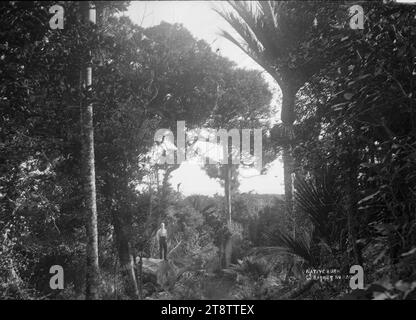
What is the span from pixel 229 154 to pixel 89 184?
2826 millimetres

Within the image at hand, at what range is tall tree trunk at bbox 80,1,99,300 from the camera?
162 inches

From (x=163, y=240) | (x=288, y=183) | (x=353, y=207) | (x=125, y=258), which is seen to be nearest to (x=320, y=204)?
(x=353, y=207)

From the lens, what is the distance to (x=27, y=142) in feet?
15.6

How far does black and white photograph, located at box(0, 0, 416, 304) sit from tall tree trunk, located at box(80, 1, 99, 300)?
17mm

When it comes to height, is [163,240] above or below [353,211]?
below

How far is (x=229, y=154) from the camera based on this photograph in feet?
20.7

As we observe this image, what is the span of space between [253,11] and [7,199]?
16.6 ft

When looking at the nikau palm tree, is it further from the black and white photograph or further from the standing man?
the standing man

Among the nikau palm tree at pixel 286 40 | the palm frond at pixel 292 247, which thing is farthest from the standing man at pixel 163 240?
the palm frond at pixel 292 247

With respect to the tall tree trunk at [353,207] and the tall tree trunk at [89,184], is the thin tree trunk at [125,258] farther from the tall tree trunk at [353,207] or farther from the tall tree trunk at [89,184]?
the tall tree trunk at [353,207]

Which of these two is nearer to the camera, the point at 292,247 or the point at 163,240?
the point at 292,247

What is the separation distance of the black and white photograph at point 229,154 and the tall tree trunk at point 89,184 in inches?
0.7

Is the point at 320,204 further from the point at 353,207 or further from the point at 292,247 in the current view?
the point at 292,247

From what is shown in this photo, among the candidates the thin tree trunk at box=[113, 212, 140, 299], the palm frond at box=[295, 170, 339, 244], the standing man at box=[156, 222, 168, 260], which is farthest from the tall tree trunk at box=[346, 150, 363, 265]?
the standing man at box=[156, 222, 168, 260]
